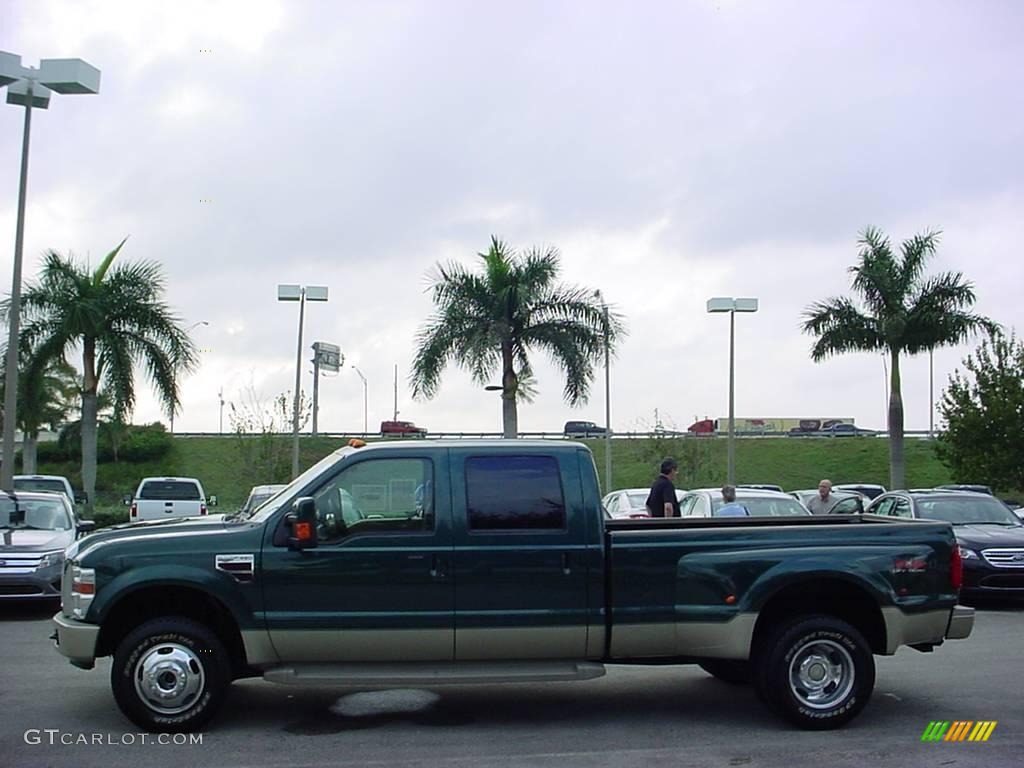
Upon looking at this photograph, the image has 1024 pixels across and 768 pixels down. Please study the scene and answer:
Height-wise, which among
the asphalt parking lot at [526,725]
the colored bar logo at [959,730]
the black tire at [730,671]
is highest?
the black tire at [730,671]

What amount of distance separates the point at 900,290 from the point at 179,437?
43.5 m

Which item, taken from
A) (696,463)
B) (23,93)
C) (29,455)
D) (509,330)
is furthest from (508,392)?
(29,455)

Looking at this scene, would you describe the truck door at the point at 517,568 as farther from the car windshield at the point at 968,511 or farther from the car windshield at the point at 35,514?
the car windshield at the point at 968,511

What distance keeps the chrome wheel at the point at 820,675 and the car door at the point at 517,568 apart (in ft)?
4.99

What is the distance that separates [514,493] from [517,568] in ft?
1.73

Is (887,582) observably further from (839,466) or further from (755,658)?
(839,466)

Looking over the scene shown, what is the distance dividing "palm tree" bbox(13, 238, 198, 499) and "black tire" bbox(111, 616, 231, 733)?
21.5 meters

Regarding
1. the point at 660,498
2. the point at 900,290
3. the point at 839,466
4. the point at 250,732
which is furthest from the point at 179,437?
the point at 250,732

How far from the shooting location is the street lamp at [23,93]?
20562 mm

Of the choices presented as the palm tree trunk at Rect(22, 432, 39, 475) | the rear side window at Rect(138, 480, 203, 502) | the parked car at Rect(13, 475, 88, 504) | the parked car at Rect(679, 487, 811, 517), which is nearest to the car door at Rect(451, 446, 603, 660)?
the parked car at Rect(679, 487, 811, 517)

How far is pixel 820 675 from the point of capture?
26.5 feet

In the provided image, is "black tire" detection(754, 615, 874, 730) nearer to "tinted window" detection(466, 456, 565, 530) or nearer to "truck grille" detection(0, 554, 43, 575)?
"tinted window" detection(466, 456, 565, 530)

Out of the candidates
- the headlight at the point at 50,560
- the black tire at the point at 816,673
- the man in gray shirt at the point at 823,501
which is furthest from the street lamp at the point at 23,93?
the black tire at the point at 816,673

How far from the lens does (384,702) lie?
29.5ft
